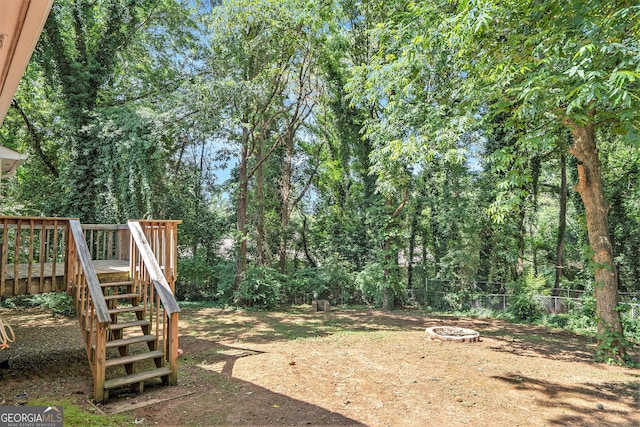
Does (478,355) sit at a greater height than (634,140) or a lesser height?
lesser

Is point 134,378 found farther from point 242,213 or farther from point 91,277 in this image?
point 242,213

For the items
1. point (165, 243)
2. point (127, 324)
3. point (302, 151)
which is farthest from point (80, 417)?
point (302, 151)

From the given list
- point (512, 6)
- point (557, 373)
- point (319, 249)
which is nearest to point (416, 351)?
point (557, 373)

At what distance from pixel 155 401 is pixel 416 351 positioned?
4168 mm

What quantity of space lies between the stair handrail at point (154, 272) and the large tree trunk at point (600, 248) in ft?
22.0

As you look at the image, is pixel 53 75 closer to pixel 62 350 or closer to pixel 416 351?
pixel 62 350

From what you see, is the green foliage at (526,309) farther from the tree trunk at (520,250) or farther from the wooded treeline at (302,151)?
the tree trunk at (520,250)

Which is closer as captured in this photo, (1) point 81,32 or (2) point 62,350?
(2) point 62,350

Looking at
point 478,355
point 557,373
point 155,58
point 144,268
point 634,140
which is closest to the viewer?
point 634,140

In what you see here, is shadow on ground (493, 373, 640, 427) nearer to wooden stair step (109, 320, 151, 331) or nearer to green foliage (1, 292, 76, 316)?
wooden stair step (109, 320, 151, 331)

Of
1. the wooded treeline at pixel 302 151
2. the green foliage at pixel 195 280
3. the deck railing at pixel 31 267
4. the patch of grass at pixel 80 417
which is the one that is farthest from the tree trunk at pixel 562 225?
the deck railing at pixel 31 267

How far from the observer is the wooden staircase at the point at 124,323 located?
3549 mm

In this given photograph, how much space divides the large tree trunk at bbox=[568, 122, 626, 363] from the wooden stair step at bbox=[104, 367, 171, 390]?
689cm

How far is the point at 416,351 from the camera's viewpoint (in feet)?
19.6
